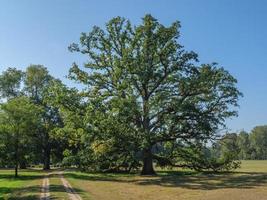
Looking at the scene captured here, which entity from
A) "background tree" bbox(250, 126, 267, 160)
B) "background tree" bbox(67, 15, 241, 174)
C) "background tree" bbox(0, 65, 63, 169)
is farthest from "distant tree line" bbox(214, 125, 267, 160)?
"background tree" bbox(67, 15, 241, 174)

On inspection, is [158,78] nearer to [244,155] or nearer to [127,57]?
[127,57]

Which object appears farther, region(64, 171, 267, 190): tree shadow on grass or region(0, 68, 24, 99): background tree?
region(0, 68, 24, 99): background tree

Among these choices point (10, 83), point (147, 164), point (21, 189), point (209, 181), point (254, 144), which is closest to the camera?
point (21, 189)

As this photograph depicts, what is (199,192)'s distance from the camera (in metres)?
25.7

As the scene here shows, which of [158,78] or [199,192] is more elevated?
[158,78]

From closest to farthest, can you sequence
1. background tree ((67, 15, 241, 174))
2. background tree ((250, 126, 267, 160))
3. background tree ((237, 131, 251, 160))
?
background tree ((67, 15, 241, 174)) < background tree ((250, 126, 267, 160)) < background tree ((237, 131, 251, 160))

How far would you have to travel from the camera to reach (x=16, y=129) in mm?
51281

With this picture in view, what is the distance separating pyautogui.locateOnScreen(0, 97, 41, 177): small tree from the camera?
168 ft

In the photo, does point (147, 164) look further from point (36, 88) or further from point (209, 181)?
point (36, 88)

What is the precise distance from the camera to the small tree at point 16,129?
51250 mm

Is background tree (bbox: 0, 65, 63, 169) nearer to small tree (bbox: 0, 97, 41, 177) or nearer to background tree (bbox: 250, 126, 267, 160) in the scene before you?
small tree (bbox: 0, 97, 41, 177)

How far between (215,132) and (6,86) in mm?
44707

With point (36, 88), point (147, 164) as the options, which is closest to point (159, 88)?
point (147, 164)

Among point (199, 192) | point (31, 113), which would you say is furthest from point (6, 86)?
point (199, 192)
